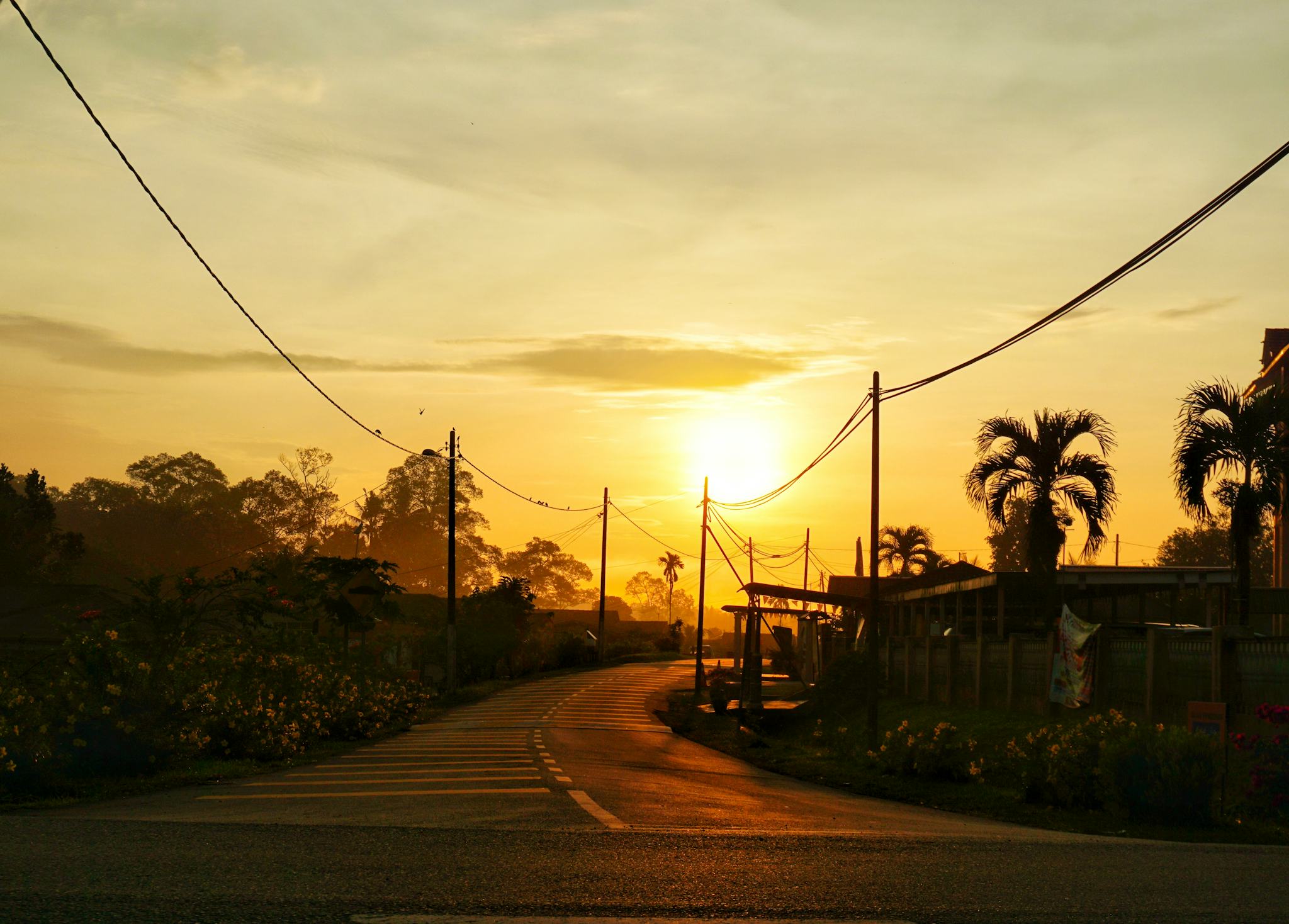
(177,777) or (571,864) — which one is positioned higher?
(571,864)

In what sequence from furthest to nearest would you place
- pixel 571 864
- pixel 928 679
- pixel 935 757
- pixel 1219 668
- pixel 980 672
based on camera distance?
pixel 928 679 < pixel 980 672 < pixel 935 757 < pixel 1219 668 < pixel 571 864

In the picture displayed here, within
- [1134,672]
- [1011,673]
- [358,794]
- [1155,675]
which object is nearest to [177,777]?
[358,794]

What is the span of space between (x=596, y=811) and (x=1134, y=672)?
12.8m

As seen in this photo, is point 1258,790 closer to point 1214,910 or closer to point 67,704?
point 1214,910

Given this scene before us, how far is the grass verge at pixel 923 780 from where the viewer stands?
42.2 ft

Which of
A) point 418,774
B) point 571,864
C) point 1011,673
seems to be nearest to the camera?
point 571,864

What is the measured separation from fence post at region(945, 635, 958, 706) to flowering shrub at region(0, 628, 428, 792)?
14.8m

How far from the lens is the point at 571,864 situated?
7363 mm

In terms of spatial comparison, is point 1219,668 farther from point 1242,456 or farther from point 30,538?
point 30,538

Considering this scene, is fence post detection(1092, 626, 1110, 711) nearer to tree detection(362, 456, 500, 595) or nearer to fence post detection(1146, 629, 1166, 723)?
fence post detection(1146, 629, 1166, 723)

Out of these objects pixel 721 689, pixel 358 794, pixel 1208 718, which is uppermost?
pixel 1208 718

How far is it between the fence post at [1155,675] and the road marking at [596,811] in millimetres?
10452

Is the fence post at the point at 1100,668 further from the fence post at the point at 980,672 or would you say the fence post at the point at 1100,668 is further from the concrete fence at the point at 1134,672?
the fence post at the point at 980,672

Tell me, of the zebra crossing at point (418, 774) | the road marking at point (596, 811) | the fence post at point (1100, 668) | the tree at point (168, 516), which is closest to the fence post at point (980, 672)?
the fence post at point (1100, 668)
